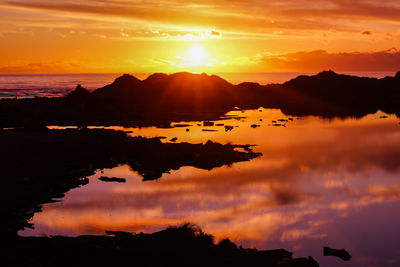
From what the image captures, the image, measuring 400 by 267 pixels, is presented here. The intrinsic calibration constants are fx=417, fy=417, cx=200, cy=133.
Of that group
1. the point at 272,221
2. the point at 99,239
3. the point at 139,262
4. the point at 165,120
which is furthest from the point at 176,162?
the point at 165,120

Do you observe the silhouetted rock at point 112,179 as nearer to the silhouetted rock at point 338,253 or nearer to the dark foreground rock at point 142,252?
the dark foreground rock at point 142,252

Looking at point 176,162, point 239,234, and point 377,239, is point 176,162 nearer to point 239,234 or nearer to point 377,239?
point 239,234

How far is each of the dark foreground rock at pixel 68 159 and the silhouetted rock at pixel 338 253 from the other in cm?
1734

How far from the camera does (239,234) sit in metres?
24.4

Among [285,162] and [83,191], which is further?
[285,162]

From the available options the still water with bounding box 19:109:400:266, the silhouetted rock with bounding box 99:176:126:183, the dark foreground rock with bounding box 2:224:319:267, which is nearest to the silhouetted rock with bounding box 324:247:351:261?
the still water with bounding box 19:109:400:266

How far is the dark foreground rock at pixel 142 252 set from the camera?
18.5m

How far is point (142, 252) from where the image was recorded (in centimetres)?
1925

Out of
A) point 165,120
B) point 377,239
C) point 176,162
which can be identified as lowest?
point 377,239

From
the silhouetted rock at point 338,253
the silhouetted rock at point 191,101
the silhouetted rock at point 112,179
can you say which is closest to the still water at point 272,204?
the silhouetted rock at point 338,253

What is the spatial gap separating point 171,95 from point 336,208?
87.6 meters

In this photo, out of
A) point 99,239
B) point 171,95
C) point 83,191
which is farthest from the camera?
point 171,95

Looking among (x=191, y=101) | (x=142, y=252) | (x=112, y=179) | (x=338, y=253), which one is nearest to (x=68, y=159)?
(x=112, y=179)

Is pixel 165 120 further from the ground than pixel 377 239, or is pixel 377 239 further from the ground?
pixel 165 120
